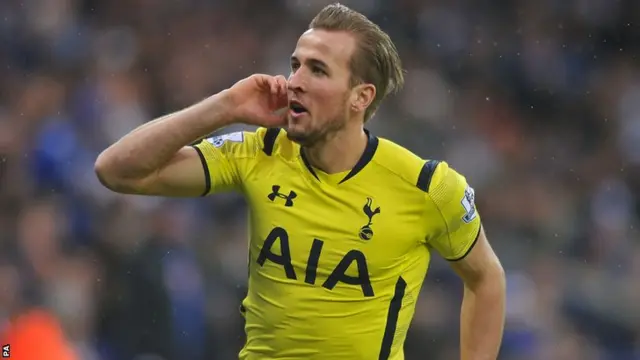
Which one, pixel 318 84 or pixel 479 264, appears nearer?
pixel 318 84

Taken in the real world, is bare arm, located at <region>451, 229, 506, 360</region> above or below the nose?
→ below

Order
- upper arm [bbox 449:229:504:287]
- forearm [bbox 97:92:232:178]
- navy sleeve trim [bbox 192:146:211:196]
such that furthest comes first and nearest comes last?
upper arm [bbox 449:229:504:287] < navy sleeve trim [bbox 192:146:211:196] < forearm [bbox 97:92:232:178]

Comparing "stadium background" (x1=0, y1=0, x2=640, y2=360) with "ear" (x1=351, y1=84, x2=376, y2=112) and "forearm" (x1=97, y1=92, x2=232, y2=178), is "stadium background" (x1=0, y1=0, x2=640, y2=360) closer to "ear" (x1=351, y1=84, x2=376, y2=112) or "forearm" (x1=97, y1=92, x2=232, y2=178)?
"forearm" (x1=97, y1=92, x2=232, y2=178)

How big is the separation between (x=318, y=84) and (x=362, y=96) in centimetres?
21

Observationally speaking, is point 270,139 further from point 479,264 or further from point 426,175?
point 479,264

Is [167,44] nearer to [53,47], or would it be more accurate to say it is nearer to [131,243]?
[53,47]

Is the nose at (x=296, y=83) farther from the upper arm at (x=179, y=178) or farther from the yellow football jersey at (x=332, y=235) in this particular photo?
the upper arm at (x=179, y=178)

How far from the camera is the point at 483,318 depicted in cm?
391

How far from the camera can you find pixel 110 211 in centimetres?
677

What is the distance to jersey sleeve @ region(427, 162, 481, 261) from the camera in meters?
3.71

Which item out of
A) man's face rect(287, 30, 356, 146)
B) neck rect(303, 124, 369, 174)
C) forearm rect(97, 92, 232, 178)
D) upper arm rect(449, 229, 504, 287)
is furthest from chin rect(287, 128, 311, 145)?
upper arm rect(449, 229, 504, 287)

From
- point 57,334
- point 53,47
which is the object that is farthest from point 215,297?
point 53,47

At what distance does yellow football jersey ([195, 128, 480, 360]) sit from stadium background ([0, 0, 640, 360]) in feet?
7.88

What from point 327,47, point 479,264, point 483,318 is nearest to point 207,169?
point 327,47
